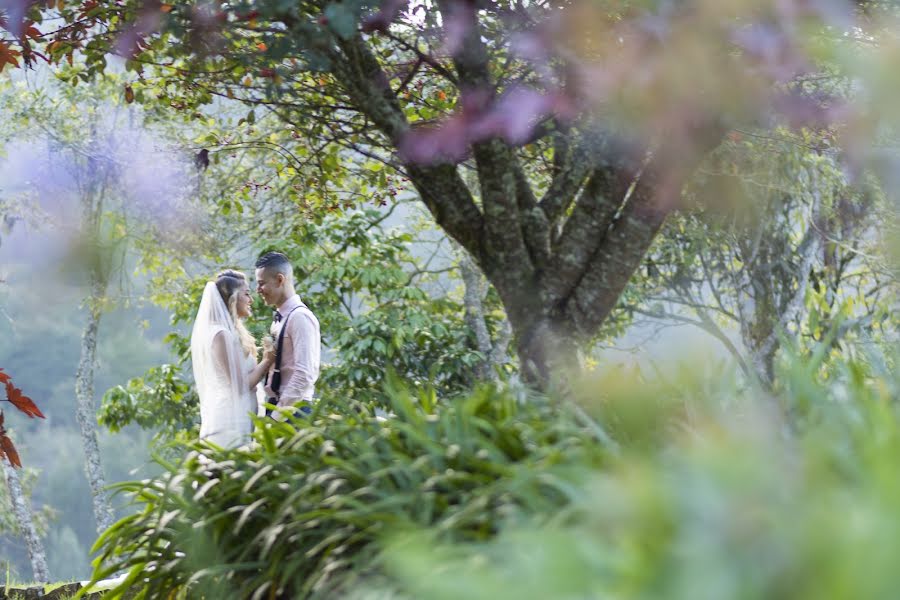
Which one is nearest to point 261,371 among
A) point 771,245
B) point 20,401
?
point 20,401

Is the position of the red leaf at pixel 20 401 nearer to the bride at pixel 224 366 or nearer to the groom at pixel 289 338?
the bride at pixel 224 366

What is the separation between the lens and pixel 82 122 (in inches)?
755

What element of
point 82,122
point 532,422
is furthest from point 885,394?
point 82,122

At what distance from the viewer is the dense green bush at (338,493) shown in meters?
2.08

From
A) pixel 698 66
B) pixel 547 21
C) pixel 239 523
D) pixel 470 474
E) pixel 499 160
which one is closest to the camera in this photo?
pixel 470 474

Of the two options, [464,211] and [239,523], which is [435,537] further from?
[464,211]

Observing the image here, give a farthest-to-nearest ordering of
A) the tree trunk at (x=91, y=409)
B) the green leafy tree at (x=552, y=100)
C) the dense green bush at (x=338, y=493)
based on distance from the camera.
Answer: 1. the tree trunk at (x=91, y=409)
2. the green leafy tree at (x=552, y=100)
3. the dense green bush at (x=338, y=493)

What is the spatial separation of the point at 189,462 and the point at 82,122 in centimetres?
1769

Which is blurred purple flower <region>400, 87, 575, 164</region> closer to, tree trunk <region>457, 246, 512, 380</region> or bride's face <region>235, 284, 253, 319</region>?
bride's face <region>235, 284, 253, 319</region>

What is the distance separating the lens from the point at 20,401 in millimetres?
3137

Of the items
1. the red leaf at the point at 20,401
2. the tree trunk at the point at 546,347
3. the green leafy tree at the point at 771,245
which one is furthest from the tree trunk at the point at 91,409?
the red leaf at the point at 20,401

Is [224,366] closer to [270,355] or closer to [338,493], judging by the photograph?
[270,355]

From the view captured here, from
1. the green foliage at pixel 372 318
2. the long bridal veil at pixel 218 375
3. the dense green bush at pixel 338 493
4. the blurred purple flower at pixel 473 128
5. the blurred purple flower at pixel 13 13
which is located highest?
the green foliage at pixel 372 318

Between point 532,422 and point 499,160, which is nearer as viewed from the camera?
point 532,422
